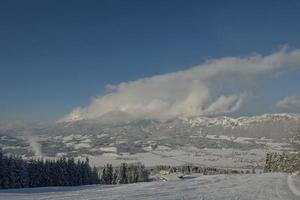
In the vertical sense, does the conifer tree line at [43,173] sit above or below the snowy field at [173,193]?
above

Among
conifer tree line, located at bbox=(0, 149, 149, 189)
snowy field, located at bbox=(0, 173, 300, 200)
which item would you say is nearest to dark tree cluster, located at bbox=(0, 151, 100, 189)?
conifer tree line, located at bbox=(0, 149, 149, 189)

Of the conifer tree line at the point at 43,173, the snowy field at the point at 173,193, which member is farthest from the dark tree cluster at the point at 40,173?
the snowy field at the point at 173,193

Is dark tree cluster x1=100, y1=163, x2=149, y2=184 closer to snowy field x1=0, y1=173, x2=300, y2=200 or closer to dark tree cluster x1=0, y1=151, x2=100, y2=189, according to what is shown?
dark tree cluster x1=0, y1=151, x2=100, y2=189

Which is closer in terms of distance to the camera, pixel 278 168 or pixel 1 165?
pixel 1 165

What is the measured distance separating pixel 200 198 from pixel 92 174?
226 feet

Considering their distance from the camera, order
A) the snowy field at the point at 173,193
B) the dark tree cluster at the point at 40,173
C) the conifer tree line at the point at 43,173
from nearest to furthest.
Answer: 1. the snowy field at the point at 173,193
2. the dark tree cluster at the point at 40,173
3. the conifer tree line at the point at 43,173

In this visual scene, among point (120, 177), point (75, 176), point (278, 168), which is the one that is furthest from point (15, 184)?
point (278, 168)

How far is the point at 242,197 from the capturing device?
3638 centimetres

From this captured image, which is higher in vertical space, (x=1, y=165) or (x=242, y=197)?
(x=1, y=165)

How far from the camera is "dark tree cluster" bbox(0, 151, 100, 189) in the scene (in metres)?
75.8

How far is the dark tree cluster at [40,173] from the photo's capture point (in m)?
75.8

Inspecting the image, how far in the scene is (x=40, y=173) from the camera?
87.2 metres

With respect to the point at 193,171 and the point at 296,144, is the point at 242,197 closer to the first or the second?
the point at 296,144

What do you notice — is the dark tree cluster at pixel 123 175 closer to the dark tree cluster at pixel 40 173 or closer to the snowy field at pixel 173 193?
the dark tree cluster at pixel 40 173
